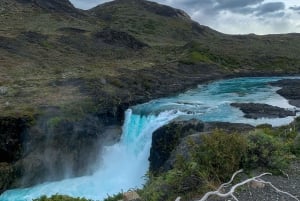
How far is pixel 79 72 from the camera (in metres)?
→ 49.8

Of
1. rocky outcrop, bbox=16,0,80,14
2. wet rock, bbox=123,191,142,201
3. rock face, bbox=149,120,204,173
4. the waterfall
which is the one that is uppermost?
rocky outcrop, bbox=16,0,80,14

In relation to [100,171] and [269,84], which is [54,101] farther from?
[269,84]

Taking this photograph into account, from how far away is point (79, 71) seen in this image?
A: 1994 inches

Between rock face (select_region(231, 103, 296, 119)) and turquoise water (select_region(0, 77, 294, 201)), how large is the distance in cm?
72

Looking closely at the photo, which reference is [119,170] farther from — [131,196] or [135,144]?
[131,196]

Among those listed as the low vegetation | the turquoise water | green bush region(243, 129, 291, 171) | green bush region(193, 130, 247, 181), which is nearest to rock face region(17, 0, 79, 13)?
the turquoise water

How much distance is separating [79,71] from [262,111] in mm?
23159

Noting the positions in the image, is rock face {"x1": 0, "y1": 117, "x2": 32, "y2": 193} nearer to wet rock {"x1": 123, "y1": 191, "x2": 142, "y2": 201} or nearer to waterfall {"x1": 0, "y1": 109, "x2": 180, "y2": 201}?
waterfall {"x1": 0, "y1": 109, "x2": 180, "y2": 201}

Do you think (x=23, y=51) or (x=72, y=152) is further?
(x=23, y=51)

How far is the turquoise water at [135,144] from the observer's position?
85.2ft

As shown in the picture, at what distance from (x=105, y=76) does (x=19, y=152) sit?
20.3 metres

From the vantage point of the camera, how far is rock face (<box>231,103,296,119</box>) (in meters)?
→ 33.7

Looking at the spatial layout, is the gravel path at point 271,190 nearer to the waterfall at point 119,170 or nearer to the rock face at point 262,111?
the waterfall at point 119,170

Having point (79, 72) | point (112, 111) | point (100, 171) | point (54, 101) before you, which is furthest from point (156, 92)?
point (100, 171)
